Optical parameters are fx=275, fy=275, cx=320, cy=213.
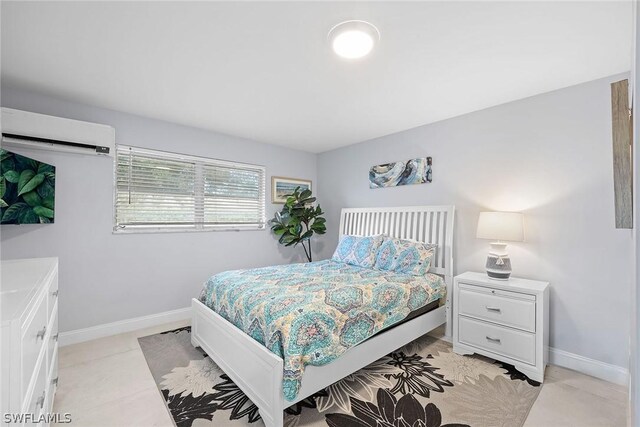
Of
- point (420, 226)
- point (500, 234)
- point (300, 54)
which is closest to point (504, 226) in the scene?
point (500, 234)

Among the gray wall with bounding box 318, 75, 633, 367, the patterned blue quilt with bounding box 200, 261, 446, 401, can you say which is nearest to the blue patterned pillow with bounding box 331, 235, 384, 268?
the patterned blue quilt with bounding box 200, 261, 446, 401

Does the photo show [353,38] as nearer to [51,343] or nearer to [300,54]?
[300,54]

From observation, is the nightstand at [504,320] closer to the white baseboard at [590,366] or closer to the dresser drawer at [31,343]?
the white baseboard at [590,366]

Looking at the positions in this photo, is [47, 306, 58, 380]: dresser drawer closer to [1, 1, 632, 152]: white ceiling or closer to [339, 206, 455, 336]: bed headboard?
[1, 1, 632, 152]: white ceiling

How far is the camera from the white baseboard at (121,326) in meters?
2.79

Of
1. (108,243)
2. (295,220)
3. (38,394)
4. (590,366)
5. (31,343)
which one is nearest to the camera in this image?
(31,343)

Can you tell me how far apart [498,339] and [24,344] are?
9.99ft

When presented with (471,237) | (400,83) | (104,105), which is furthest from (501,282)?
(104,105)

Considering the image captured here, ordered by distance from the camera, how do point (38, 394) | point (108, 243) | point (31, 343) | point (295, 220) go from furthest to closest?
point (295, 220) → point (108, 243) → point (38, 394) → point (31, 343)

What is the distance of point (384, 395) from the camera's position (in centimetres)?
202

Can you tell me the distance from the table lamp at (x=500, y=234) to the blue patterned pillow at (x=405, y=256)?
566 mm

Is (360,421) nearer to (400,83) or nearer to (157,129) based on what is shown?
(400,83)

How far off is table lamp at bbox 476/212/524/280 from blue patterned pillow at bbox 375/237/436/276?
566 mm

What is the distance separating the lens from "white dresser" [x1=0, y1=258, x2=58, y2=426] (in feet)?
2.80
